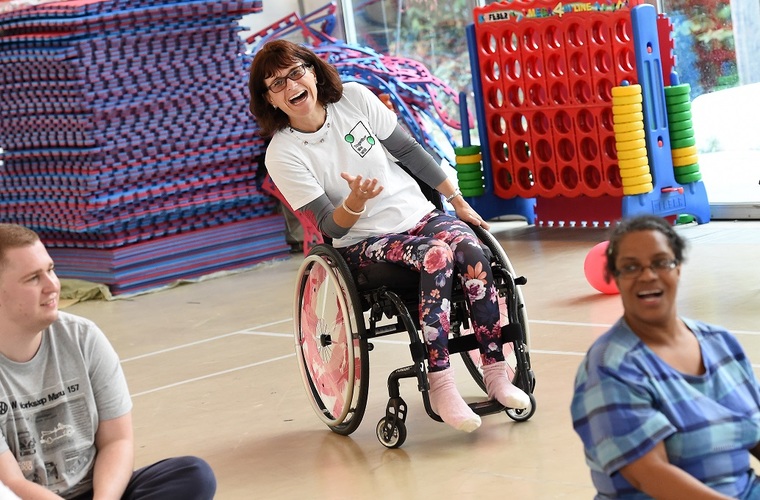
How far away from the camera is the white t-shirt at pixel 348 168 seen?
369 cm

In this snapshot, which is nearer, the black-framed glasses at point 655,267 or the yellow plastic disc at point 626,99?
the black-framed glasses at point 655,267

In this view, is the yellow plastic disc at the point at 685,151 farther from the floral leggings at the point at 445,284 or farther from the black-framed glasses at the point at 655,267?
the black-framed glasses at the point at 655,267

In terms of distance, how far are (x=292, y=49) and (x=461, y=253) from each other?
0.84 metres

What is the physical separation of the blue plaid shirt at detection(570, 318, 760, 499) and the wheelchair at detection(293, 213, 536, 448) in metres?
1.54

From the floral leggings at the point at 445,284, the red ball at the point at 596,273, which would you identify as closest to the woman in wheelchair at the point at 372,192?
the floral leggings at the point at 445,284

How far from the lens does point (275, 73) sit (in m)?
3.72

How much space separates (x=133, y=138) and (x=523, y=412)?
4117mm

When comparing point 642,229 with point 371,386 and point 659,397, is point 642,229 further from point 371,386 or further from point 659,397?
point 371,386

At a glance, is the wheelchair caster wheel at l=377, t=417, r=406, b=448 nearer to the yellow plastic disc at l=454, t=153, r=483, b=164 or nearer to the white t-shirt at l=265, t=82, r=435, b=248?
the white t-shirt at l=265, t=82, r=435, b=248

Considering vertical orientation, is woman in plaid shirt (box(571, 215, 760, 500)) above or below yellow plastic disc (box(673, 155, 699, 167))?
below

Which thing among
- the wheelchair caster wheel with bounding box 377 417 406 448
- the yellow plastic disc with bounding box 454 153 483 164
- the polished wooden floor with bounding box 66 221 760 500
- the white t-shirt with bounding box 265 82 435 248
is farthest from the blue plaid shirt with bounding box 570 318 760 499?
the yellow plastic disc with bounding box 454 153 483 164

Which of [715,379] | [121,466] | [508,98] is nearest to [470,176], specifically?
[508,98]

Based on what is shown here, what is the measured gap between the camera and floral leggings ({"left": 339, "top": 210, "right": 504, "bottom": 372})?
11.2 ft

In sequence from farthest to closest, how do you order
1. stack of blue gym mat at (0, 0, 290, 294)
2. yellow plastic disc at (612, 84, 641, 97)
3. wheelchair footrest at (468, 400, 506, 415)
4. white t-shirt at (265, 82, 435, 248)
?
stack of blue gym mat at (0, 0, 290, 294)
yellow plastic disc at (612, 84, 641, 97)
white t-shirt at (265, 82, 435, 248)
wheelchair footrest at (468, 400, 506, 415)
